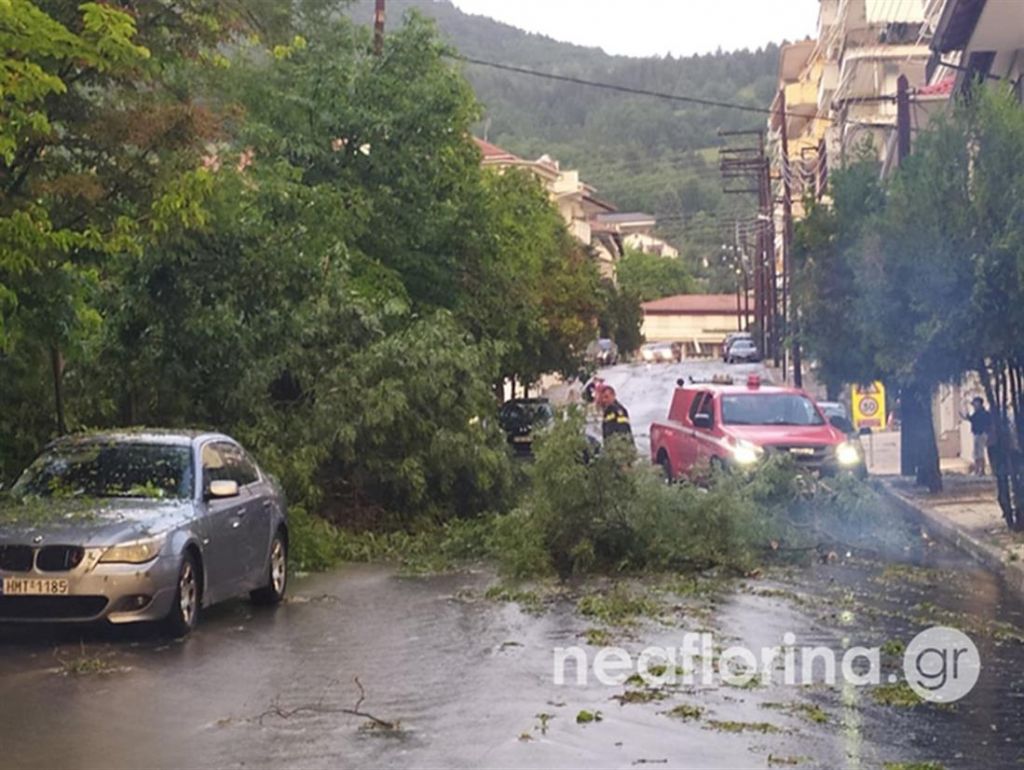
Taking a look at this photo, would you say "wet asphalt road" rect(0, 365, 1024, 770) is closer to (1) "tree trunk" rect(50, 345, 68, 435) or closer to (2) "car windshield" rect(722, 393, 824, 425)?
(1) "tree trunk" rect(50, 345, 68, 435)

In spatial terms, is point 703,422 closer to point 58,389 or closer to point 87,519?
point 58,389

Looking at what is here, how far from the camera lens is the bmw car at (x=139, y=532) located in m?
12.0

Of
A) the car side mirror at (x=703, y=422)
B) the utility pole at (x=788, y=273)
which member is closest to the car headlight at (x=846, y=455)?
the car side mirror at (x=703, y=422)

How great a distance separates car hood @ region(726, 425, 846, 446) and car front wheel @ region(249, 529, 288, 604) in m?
10.7

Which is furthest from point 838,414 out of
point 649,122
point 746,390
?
point 649,122

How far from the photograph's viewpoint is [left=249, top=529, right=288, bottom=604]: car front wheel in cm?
1479

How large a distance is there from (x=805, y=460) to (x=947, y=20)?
35.0 feet

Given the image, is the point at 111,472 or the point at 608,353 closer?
the point at 111,472

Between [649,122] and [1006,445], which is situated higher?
[649,122]

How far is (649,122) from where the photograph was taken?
568 feet

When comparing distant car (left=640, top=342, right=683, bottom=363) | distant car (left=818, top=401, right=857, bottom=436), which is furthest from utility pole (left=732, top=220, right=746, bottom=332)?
distant car (left=818, top=401, right=857, bottom=436)

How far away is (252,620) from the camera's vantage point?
45.5ft

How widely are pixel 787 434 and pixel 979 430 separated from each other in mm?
6125

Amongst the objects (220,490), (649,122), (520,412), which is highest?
(649,122)
